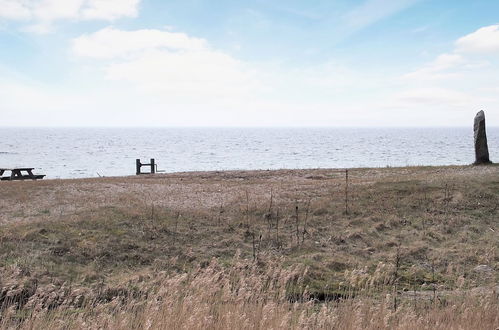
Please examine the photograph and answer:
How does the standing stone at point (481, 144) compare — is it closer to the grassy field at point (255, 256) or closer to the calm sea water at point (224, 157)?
the grassy field at point (255, 256)

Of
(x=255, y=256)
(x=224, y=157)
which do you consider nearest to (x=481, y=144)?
(x=255, y=256)

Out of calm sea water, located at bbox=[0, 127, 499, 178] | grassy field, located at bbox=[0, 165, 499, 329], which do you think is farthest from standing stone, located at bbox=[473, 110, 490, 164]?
calm sea water, located at bbox=[0, 127, 499, 178]

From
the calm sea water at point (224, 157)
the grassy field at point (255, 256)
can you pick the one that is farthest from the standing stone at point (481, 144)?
the calm sea water at point (224, 157)

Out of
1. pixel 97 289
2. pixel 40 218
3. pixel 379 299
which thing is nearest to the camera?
pixel 379 299

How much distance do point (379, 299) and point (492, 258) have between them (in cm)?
431

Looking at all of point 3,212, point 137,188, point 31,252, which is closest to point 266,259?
point 31,252

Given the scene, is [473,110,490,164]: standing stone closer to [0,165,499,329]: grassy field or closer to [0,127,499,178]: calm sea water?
[0,165,499,329]: grassy field

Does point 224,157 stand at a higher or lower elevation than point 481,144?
lower

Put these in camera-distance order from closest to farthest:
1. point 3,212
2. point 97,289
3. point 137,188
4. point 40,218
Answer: point 97,289, point 40,218, point 3,212, point 137,188

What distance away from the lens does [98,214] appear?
43.5 ft

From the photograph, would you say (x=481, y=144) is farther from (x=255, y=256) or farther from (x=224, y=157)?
(x=224, y=157)

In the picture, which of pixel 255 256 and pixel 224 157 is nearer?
pixel 255 256

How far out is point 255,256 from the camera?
10.3 meters

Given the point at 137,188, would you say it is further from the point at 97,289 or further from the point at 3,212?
the point at 97,289
